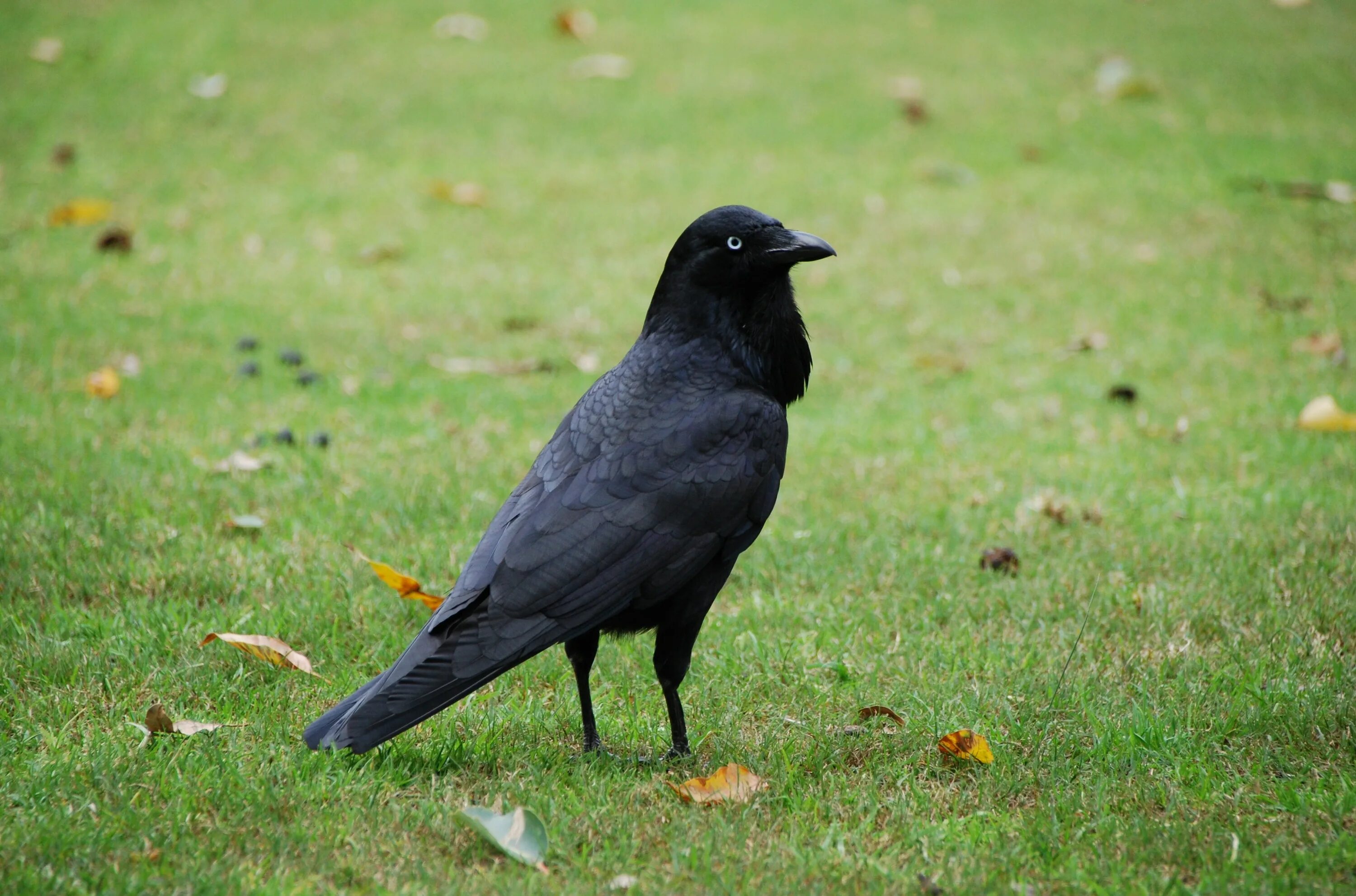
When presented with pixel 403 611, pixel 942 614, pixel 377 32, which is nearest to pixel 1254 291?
pixel 942 614

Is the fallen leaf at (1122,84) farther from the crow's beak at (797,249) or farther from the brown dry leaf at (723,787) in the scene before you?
the brown dry leaf at (723,787)

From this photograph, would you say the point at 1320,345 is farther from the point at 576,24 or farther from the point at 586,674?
the point at 576,24

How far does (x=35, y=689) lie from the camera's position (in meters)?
3.62

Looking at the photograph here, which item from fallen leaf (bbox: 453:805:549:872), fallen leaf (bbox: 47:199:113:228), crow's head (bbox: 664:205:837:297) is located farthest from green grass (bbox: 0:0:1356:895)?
crow's head (bbox: 664:205:837:297)

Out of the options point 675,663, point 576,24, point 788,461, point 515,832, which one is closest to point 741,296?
point 675,663

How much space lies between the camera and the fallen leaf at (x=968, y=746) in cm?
333

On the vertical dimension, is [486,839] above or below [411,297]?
above

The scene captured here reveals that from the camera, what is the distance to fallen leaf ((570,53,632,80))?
12.1 meters

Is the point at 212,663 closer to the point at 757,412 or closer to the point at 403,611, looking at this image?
the point at 403,611

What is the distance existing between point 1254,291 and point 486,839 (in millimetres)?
7069

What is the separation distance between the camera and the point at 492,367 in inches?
276

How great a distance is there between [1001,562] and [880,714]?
4.15 feet

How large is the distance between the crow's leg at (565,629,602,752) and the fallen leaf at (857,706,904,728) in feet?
1.96

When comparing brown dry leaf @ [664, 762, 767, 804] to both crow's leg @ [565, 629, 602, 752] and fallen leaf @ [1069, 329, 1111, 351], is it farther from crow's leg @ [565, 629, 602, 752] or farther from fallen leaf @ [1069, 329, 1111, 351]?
fallen leaf @ [1069, 329, 1111, 351]
